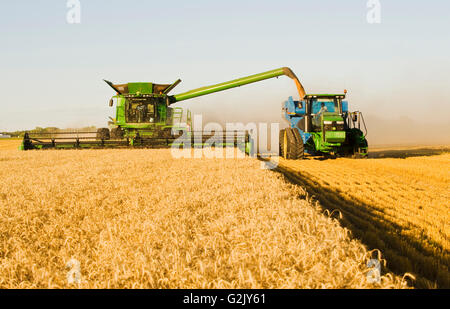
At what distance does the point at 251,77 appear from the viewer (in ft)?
49.9

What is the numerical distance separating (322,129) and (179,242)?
1028 centimetres

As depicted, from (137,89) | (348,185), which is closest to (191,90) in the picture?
(137,89)

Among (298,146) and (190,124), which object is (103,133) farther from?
(298,146)

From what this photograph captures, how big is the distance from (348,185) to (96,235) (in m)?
5.60

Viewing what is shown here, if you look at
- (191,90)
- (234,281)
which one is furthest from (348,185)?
(191,90)

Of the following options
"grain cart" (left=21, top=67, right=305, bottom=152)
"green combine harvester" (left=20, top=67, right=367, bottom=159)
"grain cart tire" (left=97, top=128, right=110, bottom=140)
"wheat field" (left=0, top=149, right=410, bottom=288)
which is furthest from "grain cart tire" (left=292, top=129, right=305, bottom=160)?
"grain cart tire" (left=97, top=128, right=110, bottom=140)

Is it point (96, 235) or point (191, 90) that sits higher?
point (191, 90)

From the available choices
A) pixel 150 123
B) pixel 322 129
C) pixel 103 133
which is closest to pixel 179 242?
pixel 322 129

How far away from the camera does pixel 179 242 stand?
254cm

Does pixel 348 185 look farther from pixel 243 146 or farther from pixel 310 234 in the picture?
pixel 243 146

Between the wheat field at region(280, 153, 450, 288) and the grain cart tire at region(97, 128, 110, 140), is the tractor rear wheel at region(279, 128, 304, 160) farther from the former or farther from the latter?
the grain cart tire at region(97, 128, 110, 140)
